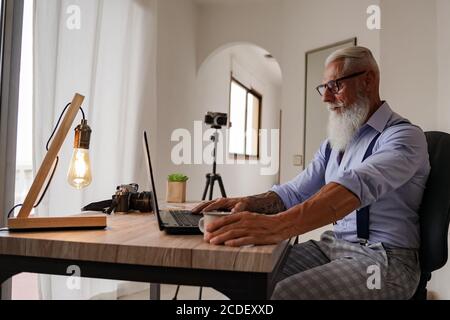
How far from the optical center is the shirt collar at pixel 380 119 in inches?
48.6

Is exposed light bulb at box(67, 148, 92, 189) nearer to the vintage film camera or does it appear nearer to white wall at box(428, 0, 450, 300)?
the vintage film camera

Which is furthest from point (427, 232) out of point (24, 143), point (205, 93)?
point (205, 93)

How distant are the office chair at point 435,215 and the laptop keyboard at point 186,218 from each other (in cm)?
68

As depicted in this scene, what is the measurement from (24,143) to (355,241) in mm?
1685

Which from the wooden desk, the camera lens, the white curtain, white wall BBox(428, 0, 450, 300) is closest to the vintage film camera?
the camera lens

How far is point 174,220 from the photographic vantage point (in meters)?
1.05

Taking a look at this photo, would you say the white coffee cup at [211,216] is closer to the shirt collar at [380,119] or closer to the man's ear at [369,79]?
the shirt collar at [380,119]

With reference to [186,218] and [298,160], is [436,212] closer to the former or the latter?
[186,218]

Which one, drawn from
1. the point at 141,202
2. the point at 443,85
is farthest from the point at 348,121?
the point at 443,85

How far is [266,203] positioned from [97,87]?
5.06 ft

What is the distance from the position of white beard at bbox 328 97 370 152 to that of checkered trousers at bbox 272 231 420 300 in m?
0.37

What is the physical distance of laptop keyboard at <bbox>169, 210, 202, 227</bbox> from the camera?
987 millimetres

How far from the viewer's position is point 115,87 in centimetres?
252

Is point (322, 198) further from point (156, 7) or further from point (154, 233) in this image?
point (156, 7)
